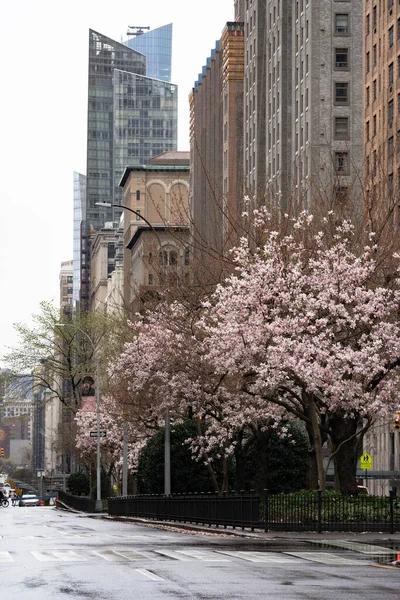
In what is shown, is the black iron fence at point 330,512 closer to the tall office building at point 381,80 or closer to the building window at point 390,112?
the tall office building at point 381,80

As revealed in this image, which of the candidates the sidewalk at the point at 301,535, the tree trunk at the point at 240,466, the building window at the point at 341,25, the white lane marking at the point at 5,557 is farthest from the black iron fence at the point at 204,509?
the building window at the point at 341,25

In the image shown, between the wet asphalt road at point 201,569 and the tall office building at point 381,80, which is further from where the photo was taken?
the tall office building at point 381,80

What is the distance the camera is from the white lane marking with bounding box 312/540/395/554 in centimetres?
2556

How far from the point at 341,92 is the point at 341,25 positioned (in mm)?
5642

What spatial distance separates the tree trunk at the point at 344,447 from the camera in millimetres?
38469

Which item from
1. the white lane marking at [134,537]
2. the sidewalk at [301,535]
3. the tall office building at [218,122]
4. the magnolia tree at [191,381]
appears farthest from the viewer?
the tall office building at [218,122]

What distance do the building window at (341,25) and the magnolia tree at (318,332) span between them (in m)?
69.9

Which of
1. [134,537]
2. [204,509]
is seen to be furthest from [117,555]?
[204,509]

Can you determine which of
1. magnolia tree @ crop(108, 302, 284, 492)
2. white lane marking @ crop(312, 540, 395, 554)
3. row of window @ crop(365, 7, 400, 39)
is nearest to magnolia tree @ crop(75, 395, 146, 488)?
magnolia tree @ crop(108, 302, 284, 492)

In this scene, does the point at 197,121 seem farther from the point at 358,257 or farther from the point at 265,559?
the point at 265,559

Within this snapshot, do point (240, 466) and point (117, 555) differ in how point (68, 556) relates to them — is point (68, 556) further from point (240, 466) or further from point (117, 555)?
point (240, 466)

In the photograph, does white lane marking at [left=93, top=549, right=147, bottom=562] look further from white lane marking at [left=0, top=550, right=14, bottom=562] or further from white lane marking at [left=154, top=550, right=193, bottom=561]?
white lane marking at [left=0, top=550, right=14, bottom=562]

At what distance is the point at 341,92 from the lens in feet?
348

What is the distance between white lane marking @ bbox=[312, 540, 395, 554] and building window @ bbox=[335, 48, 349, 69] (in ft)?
266
